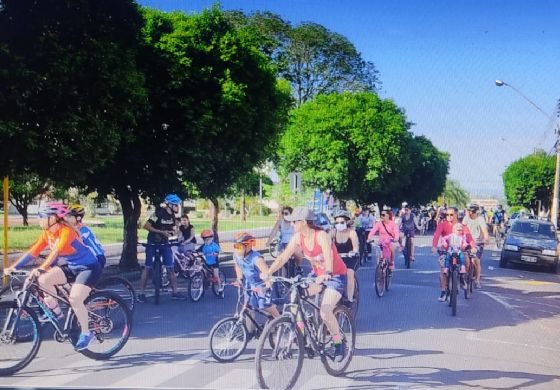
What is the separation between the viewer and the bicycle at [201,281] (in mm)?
11136

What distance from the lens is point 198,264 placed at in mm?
11555

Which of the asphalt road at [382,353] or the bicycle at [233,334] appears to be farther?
the bicycle at [233,334]

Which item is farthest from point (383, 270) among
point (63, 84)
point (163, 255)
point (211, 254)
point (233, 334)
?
point (63, 84)

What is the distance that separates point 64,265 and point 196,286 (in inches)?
182

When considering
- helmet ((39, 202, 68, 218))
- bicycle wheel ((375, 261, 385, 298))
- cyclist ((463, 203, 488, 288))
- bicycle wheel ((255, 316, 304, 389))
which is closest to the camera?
bicycle wheel ((255, 316, 304, 389))

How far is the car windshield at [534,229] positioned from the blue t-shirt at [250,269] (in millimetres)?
16411

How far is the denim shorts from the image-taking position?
36.4ft

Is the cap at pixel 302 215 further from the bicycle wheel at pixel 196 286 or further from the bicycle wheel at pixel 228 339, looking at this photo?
the bicycle wheel at pixel 196 286

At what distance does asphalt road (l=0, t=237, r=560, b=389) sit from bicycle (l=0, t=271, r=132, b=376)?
16cm

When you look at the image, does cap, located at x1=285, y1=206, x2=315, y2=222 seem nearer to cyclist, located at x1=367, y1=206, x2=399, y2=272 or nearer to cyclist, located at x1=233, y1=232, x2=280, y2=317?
cyclist, located at x1=233, y1=232, x2=280, y2=317

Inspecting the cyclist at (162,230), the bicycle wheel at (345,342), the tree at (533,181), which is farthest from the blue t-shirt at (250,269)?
the tree at (533,181)

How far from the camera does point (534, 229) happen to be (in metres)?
21.6

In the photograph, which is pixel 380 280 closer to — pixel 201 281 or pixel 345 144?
pixel 201 281

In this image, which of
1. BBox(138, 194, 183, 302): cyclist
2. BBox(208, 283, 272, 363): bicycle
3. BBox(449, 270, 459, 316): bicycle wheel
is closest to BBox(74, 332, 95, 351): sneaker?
BBox(208, 283, 272, 363): bicycle
